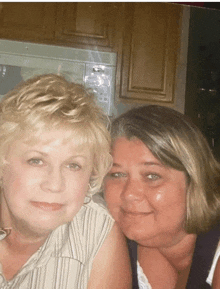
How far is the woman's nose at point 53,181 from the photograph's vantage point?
0.78 m

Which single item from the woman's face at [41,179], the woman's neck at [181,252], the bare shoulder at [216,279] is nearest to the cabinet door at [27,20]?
the woman's face at [41,179]

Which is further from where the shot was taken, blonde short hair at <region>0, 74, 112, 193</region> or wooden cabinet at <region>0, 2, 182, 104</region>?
wooden cabinet at <region>0, 2, 182, 104</region>

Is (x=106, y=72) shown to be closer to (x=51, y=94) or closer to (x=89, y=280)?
(x=51, y=94)

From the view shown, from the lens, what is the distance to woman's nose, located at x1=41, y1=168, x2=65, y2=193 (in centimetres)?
78

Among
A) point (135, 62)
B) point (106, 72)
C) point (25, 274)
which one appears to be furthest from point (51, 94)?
point (25, 274)

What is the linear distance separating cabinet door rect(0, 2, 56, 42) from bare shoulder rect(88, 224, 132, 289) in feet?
1.95

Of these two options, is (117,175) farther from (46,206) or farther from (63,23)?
(63,23)

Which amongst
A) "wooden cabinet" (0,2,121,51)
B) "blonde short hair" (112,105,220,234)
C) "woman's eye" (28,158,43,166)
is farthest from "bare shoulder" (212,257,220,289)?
"wooden cabinet" (0,2,121,51)

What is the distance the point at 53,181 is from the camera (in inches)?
30.9

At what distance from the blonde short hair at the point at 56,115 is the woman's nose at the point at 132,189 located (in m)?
0.07

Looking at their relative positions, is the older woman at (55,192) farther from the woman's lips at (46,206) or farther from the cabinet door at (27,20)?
the cabinet door at (27,20)

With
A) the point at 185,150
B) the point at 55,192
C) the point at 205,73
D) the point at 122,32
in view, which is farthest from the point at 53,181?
the point at 205,73

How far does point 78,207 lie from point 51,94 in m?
0.31

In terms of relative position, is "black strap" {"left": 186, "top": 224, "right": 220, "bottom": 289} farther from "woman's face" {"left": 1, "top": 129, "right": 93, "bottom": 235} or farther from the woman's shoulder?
"woman's face" {"left": 1, "top": 129, "right": 93, "bottom": 235}
